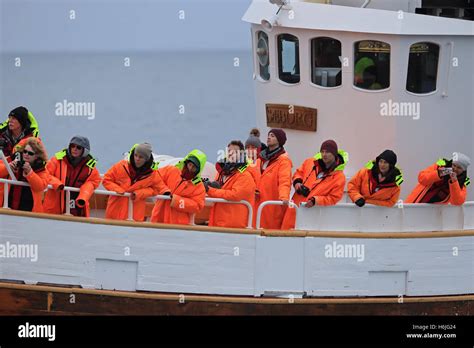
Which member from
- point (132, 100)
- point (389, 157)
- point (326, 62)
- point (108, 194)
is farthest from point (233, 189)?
point (132, 100)

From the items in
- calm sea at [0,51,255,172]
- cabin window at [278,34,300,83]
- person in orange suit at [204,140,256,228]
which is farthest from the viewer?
calm sea at [0,51,255,172]

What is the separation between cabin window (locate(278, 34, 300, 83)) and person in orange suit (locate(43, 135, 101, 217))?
276 cm

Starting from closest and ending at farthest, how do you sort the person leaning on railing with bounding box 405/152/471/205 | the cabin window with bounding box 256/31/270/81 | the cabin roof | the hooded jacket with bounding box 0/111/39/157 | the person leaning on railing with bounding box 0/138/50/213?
the person leaning on railing with bounding box 0/138/50/213
the person leaning on railing with bounding box 405/152/471/205
the hooded jacket with bounding box 0/111/39/157
the cabin roof
the cabin window with bounding box 256/31/270/81

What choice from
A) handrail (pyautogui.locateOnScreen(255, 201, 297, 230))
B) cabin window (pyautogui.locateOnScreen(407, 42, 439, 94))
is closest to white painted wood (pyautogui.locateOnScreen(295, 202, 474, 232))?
handrail (pyautogui.locateOnScreen(255, 201, 297, 230))

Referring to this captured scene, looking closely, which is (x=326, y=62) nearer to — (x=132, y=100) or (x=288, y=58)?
(x=288, y=58)

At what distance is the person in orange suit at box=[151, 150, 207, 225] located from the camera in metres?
12.8

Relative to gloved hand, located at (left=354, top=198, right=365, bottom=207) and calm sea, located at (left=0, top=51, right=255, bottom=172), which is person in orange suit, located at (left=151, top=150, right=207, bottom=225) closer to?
gloved hand, located at (left=354, top=198, right=365, bottom=207)

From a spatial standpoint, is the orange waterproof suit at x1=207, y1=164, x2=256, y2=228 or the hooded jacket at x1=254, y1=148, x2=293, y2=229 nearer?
the orange waterproof suit at x1=207, y1=164, x2=256, y2=228

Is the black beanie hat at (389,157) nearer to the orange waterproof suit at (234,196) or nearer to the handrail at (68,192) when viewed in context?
the orange waterproof suit at (234,196)

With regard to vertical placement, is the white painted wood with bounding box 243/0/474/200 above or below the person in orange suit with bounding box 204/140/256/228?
above

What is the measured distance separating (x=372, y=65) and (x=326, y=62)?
0.57 metres

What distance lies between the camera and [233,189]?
1300cm
